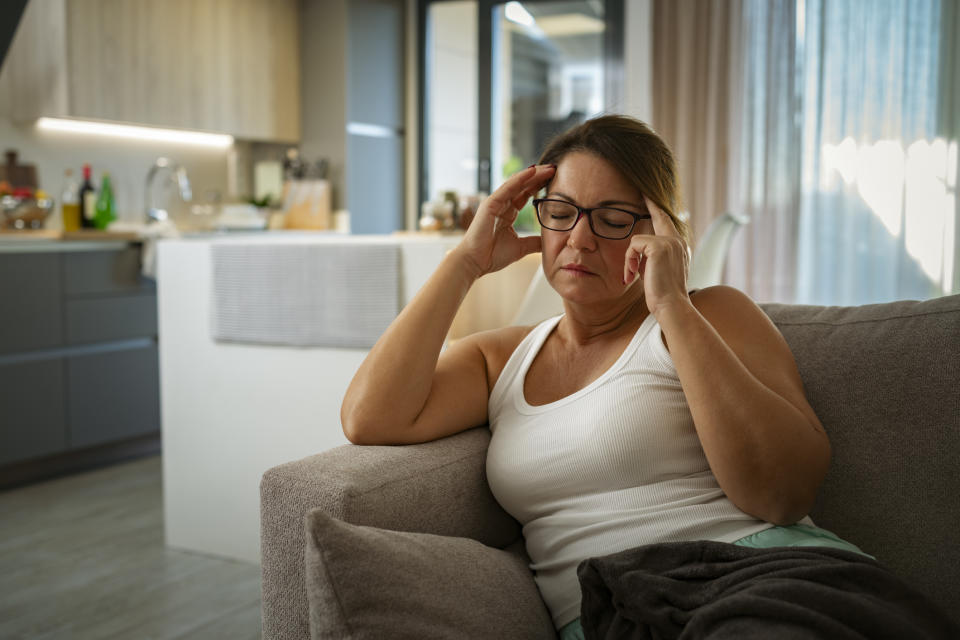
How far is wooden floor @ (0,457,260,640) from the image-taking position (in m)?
2.15

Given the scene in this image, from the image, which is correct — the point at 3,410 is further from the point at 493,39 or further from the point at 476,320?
the point at 493,39

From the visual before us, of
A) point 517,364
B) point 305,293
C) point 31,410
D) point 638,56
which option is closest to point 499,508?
point 517,364

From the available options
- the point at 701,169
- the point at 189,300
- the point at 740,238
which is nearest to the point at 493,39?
the point at 701,169

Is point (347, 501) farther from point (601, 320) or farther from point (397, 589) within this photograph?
point (601, 320)

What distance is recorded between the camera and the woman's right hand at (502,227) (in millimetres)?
1398

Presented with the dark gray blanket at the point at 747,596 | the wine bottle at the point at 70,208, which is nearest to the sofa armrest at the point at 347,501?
the dark gray blanket at the point at 747,596

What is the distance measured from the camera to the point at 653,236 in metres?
1.22

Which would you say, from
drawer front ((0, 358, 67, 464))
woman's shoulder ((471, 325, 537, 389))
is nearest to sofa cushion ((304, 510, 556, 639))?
woman's shoulder ((471, 325, 537, 389))

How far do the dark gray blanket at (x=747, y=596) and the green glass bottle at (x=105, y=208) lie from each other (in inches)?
153

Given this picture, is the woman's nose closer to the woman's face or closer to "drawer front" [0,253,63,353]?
the woman's face

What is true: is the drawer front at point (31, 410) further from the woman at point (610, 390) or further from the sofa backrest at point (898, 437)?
the sofa backrest at point (898, 437)

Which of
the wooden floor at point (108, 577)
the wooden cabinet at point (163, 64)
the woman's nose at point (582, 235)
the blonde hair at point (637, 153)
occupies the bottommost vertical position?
the wooden floor at point (108, 577)

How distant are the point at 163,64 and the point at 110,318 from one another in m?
1.58

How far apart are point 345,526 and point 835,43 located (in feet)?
15.3
